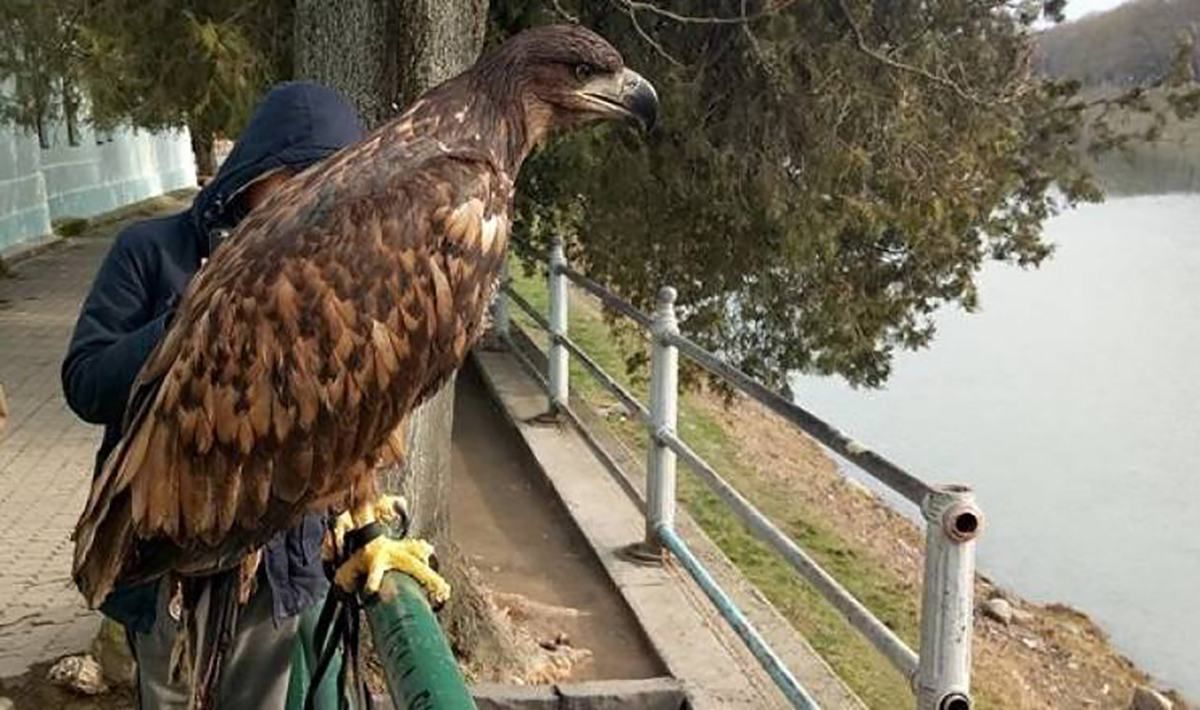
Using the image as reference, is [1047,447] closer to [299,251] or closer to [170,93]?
[170,93]

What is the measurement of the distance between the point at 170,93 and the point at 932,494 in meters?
5.75

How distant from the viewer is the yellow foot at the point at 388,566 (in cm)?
206

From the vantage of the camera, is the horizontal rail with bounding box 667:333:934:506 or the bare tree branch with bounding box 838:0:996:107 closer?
the horizontal rail with bounding box 667:333:934:506

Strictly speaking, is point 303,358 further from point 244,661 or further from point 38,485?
point 38,485

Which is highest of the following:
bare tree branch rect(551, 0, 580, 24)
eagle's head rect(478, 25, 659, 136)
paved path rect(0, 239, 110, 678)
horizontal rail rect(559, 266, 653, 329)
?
bare tree branch rect(551, 0, 580, 24)

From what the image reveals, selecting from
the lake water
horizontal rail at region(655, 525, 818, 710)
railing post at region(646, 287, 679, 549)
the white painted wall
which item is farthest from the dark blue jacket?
the white painted wall

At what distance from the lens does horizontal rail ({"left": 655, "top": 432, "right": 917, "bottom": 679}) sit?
3186 mm

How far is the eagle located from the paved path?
9.25ft

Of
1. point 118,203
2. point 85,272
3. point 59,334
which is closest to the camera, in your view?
point 59,334

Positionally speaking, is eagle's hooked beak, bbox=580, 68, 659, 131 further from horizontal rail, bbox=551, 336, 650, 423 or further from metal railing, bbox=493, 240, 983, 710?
horizontal rail, bbox=551, 336, 650, 423

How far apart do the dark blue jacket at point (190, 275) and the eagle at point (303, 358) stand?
205mm

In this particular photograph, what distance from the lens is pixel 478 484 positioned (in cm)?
708

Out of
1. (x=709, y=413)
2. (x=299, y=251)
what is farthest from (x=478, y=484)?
(x=709, y=413)

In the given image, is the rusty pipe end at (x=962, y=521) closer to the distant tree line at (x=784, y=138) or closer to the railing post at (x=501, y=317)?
the distant tree line at (x=784, y=138)
